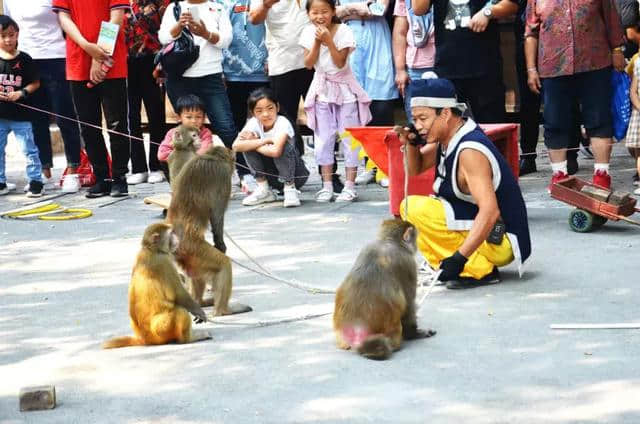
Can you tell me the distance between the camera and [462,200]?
618 cm

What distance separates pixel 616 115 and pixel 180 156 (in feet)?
11.9

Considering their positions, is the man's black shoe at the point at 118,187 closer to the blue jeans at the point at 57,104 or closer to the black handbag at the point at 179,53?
the blue jeans at the point at 57,104

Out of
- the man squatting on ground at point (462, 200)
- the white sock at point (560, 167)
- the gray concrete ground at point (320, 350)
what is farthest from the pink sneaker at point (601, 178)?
the man squatting on ground at point (462, 200)

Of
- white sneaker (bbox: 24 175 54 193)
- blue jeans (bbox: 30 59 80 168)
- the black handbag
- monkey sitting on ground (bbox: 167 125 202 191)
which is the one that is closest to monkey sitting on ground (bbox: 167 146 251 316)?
monkey sitting on ground (bbox: 167 125 202 191)

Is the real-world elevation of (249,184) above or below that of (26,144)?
below

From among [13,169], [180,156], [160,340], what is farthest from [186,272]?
[13,169]

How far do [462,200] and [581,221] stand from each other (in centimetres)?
156

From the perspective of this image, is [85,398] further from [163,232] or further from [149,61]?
[149,61]

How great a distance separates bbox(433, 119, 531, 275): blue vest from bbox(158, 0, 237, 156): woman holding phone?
3.44m

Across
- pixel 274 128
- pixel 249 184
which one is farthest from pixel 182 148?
pixel 249 184

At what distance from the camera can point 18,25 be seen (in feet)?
33.6

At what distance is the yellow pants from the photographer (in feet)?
20.3

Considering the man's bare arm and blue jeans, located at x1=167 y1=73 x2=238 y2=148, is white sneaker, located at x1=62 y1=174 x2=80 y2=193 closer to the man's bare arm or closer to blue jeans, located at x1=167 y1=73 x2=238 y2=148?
blue jeans, located at x1=167 y1=73 x2=238 y2=148

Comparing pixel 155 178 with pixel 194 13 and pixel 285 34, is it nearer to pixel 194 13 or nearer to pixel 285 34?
pixel 194 13
